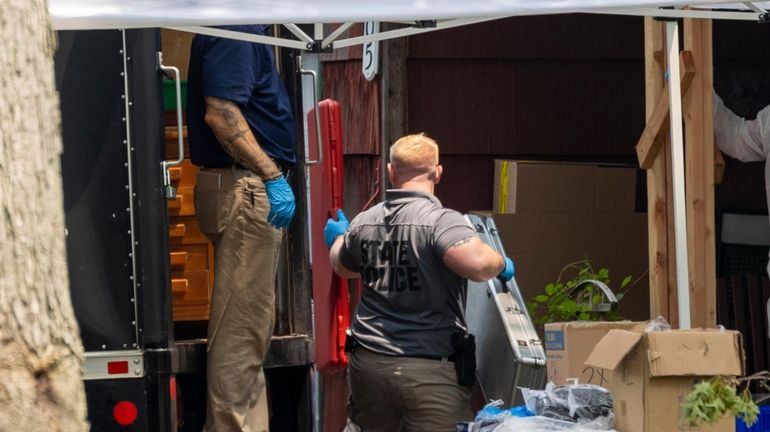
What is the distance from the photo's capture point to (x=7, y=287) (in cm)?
231

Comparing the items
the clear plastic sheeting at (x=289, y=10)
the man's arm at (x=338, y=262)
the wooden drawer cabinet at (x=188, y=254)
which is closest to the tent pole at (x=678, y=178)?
the clear plastic sheeting at (x=289, y=10)

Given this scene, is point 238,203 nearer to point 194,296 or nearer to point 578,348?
point 194,296

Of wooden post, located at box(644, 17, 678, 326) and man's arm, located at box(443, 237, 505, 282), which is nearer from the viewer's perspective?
man's arm, located at box(443, 237, 505, 282)

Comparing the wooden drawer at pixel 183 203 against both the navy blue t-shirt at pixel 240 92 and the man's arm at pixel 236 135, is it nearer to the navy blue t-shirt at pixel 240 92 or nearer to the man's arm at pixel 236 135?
the navy blue t-shirt at pixel 240 92

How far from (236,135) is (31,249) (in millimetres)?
3385

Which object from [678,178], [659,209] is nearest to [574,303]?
[659,209]

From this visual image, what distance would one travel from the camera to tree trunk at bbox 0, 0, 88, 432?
90.8 inches

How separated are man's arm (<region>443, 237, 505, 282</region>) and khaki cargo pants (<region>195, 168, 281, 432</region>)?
847 mm

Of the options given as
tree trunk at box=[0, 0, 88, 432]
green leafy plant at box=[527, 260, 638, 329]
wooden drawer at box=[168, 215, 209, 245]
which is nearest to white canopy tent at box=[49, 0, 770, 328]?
wooden drawer at box=[168, 215, 209, 245]

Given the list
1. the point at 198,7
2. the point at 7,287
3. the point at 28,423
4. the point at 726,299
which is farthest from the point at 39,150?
the point at 726,299

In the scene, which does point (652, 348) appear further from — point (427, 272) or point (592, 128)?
point (592, 128)

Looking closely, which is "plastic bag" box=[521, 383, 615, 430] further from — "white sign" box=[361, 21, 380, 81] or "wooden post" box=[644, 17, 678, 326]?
"white sign" box=[361, 21, 380, 81]

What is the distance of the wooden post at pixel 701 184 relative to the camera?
646 centimetres

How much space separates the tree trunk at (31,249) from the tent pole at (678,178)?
3647mm
